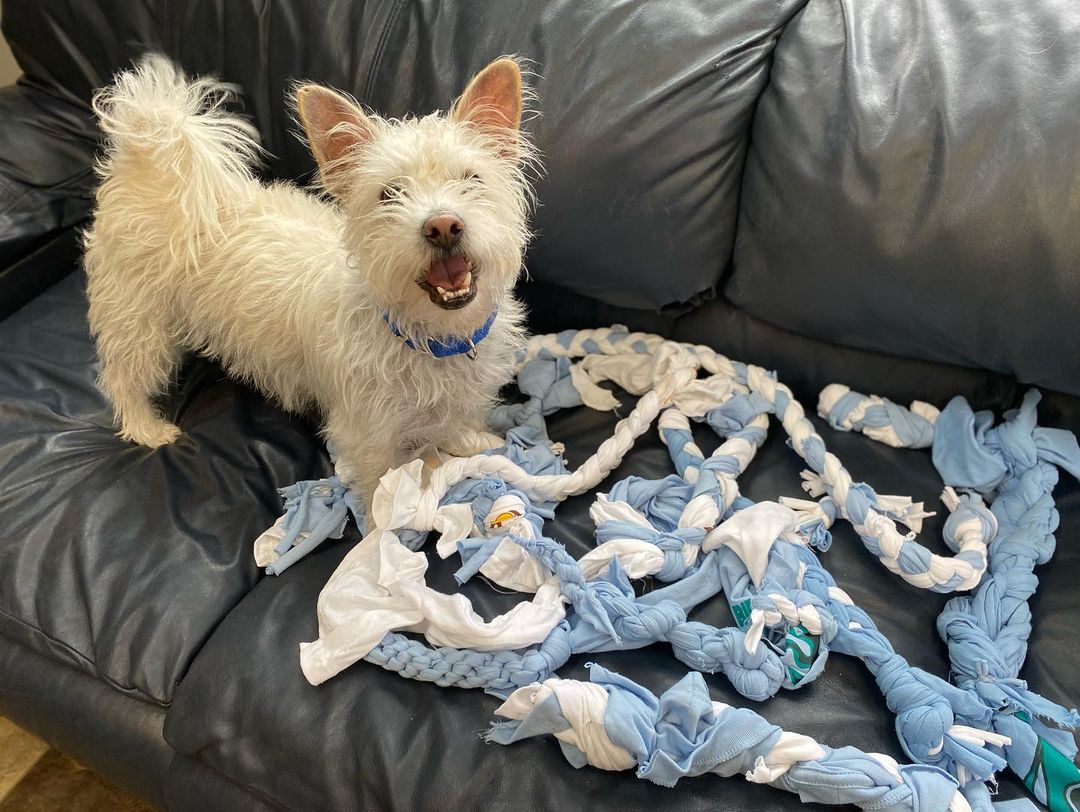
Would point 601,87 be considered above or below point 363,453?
above

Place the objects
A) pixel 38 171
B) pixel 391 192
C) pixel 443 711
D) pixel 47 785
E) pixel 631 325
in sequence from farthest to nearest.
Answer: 1. pixel 38 171
2. pixel 631 325
3. pixel 47 785
4. pixel 391 192
5. pixel 443 711

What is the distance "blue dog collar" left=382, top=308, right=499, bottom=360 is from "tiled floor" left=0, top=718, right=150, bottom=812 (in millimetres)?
1146

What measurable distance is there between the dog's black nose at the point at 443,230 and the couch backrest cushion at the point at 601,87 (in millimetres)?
386

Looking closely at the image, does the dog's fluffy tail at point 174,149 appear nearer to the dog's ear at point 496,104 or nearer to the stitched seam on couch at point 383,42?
the stitched seam on couch at point 383,42

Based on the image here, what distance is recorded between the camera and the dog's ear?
3.76ft

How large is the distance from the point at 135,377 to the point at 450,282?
845 millimetres

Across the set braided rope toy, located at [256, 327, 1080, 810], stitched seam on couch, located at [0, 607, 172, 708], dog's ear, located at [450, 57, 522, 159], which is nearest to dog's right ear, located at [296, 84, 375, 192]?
dog's ear, located at [450, 57, 522, 159]

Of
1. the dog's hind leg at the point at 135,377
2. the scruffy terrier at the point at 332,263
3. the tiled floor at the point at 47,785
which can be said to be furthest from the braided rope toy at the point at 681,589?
the tiled floor at the point at 47,785

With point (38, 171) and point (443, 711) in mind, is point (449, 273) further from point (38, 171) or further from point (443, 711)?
point (38, 171)

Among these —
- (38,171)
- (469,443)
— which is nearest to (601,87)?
(469,443)

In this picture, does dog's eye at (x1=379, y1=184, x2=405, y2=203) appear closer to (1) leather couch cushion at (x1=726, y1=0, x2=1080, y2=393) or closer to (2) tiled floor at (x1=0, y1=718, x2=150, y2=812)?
(1) leather couch cushion at (x1=726, y1=0, x2=1080, y2=393)

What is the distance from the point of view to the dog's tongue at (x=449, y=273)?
110 cm

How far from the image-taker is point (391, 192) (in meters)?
1.12

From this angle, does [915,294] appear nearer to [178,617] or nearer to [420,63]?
[420,63]
